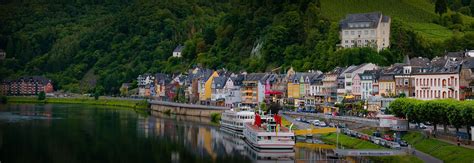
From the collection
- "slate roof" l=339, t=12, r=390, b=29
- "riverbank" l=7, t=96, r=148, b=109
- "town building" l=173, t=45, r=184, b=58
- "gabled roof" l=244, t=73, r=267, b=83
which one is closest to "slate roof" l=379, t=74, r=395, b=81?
Result: "slate roof" l=339, t=12, r=390, b=29

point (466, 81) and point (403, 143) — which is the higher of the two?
point (466, 81)

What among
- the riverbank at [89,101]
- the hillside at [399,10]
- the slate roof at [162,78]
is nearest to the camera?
the riverbank at [89,101]

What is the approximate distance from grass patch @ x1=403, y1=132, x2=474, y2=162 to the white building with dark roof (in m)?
→ 51.5

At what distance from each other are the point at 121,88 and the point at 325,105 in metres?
77.2

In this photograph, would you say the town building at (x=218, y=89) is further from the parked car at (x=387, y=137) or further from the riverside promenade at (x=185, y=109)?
the parked car at (x=387, y=137)

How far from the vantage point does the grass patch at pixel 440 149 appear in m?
46.9

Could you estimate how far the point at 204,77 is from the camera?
403 feet

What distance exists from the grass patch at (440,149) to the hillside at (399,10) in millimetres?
78160

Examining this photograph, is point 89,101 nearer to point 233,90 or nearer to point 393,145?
point 233,90

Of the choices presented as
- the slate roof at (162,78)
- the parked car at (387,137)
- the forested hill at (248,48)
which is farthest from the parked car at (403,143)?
the slate roof at (162,78)

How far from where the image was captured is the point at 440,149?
5072 centimetres

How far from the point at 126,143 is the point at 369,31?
4941 centimetres

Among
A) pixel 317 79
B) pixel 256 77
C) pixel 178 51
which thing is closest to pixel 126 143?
pixel 317 79

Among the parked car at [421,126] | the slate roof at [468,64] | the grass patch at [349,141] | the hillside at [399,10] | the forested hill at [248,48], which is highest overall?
the hillside at [399,10]
